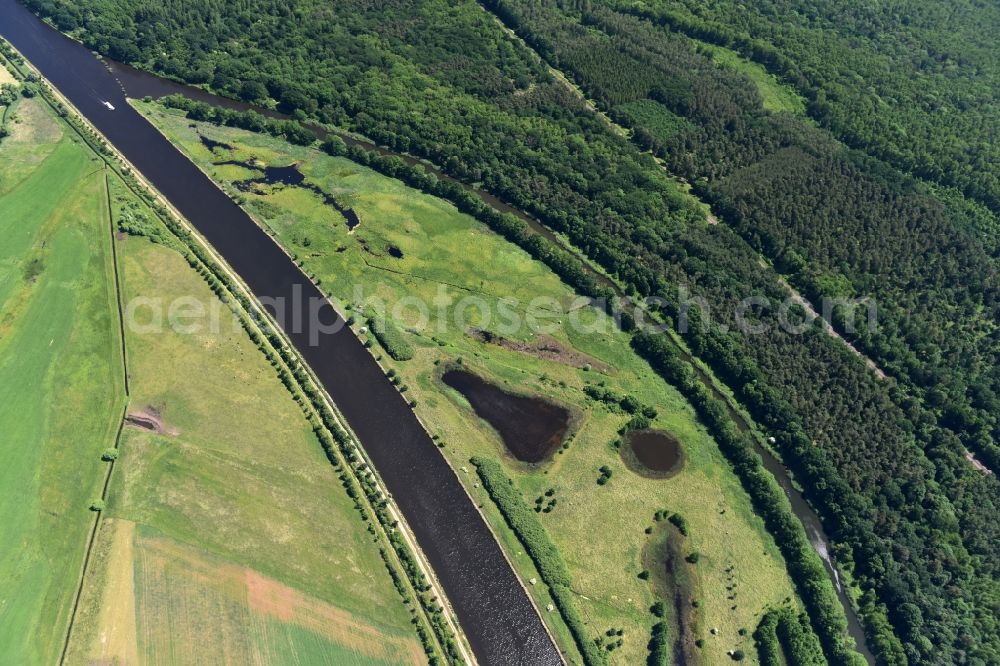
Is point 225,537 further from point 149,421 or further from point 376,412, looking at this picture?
point 376,412

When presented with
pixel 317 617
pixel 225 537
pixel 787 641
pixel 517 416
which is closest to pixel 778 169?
pixel 517 416

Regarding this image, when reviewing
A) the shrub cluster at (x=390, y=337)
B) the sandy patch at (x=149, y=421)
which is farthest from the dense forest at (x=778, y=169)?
the sandy patch at (x=149, y=421)

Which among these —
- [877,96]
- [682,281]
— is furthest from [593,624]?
[877,96]

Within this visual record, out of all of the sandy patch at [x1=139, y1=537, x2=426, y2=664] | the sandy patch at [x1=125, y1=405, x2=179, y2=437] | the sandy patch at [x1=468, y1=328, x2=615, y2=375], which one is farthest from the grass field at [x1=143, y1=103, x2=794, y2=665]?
the sandy patch at [x1=125, y1=405, x2=179, y2=437]

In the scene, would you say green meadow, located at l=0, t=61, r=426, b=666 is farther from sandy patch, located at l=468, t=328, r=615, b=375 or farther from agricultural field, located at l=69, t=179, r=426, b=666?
sandy patch, located at l=468, t=328, r=615, b=375

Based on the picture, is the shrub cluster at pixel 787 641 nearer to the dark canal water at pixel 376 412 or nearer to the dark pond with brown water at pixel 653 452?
the dark pond with brown water at pixel 653 452

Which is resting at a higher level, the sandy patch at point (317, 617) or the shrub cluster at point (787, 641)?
the sandy patch at point (317, 617)
